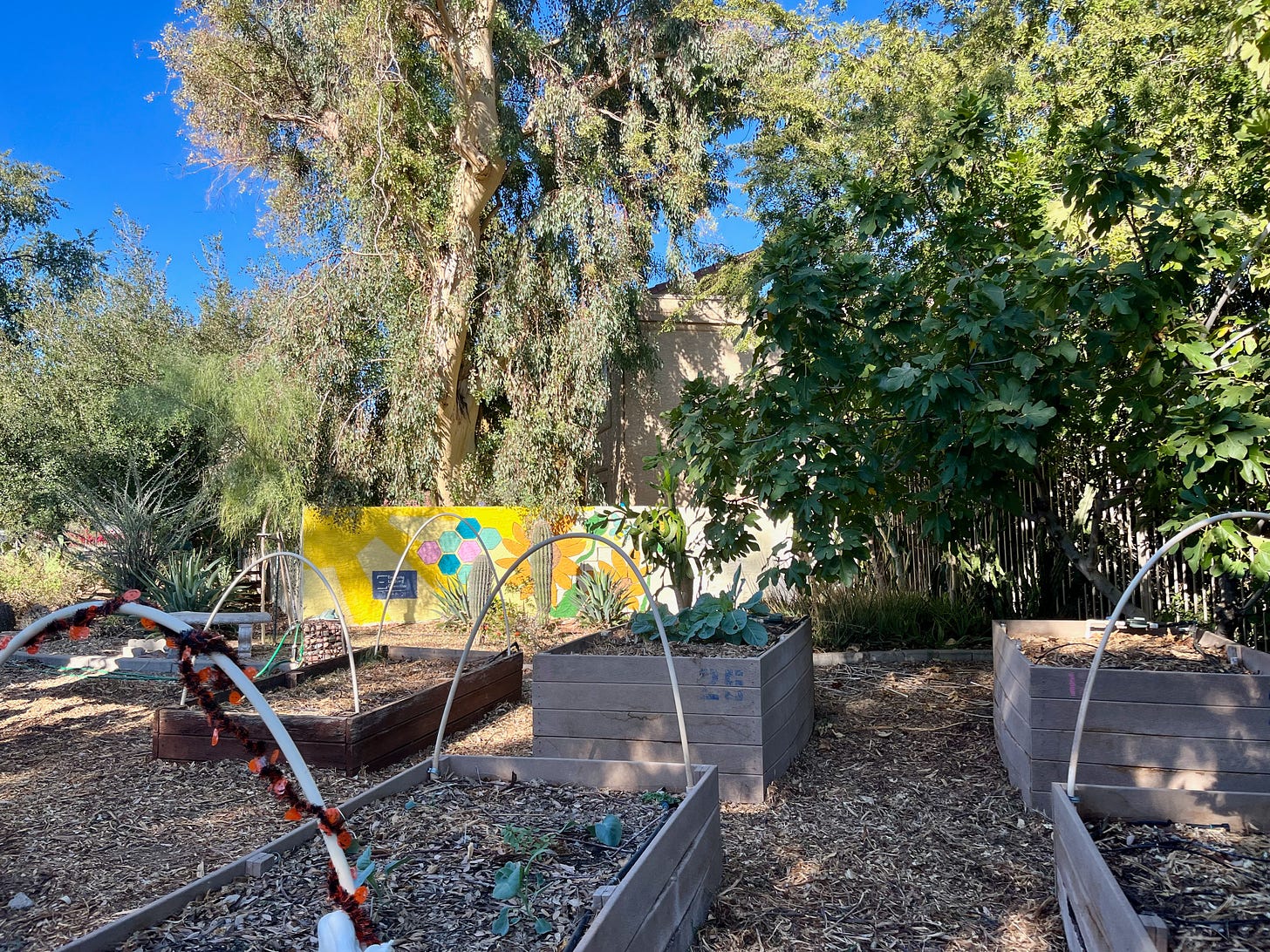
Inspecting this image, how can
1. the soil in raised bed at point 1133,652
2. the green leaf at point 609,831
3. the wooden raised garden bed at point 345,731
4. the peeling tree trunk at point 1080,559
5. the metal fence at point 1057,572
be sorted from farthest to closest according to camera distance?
1. the metal fence at point 1057,572
2. the peeling tree trunk at point 1080,559
3. the wooden raised garden bed at point 345,731
4. the soil in raised bed at point 1133,652
5. the green leaf at point 609,831

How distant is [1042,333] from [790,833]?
2.84 meters

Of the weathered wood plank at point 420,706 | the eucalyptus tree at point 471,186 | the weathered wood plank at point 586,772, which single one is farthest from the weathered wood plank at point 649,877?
the eucalyptus tree at point 471,186

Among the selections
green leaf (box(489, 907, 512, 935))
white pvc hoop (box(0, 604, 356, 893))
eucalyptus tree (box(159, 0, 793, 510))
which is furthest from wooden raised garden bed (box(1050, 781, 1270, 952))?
eucalyptus tree (box(159, 0, 793, 510))

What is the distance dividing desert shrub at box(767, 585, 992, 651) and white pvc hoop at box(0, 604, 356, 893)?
16.8 feet

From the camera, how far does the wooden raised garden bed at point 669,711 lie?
4.05m

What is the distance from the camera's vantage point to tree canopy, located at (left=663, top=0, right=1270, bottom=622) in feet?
13.9

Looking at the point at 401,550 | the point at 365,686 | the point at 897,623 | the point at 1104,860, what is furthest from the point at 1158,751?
the point at 401,550

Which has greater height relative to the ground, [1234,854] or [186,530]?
[186,530]

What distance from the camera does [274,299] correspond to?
10891mm

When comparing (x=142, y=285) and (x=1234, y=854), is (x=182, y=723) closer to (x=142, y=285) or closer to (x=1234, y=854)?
(x=1234, y=854)

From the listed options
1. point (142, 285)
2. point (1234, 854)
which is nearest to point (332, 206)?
point (142, 285)

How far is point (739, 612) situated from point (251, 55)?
10.3 m

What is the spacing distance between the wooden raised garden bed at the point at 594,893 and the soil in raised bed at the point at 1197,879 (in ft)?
4.29

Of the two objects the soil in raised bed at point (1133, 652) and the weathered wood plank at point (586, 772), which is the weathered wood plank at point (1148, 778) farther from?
the weathered wood plank at point (586, 772)
